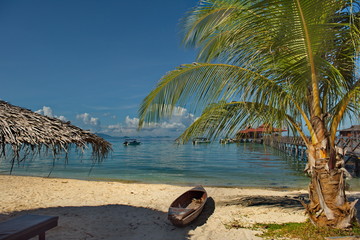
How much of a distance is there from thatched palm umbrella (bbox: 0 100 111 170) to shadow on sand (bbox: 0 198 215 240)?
7.19 feet

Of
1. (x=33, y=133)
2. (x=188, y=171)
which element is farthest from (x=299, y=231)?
(x=188, y=171)

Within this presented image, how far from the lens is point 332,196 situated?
16.2 feet

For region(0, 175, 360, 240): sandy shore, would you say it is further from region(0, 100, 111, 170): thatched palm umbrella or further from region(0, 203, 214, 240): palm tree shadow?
region(0, 100, 111, 170): thatched palm umbrella

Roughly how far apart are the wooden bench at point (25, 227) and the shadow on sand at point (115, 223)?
148 centimetres

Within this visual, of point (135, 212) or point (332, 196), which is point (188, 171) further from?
point (332, 196)

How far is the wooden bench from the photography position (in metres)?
3.54

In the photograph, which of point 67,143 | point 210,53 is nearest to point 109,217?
point 67,143

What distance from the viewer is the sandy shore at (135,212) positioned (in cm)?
604

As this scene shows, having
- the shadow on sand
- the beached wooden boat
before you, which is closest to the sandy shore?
the shadow on sand

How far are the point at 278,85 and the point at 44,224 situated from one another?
5173mm

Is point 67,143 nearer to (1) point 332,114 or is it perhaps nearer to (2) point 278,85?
(2) point 278,85

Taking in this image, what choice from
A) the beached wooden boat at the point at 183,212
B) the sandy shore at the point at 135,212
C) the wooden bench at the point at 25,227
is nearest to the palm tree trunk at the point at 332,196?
the sandy shore at the point at 135,212

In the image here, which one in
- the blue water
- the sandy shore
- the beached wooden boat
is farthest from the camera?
the blue water

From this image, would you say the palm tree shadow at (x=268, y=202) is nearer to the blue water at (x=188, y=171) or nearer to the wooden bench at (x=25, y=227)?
the blue water at (x=188, y=171)
